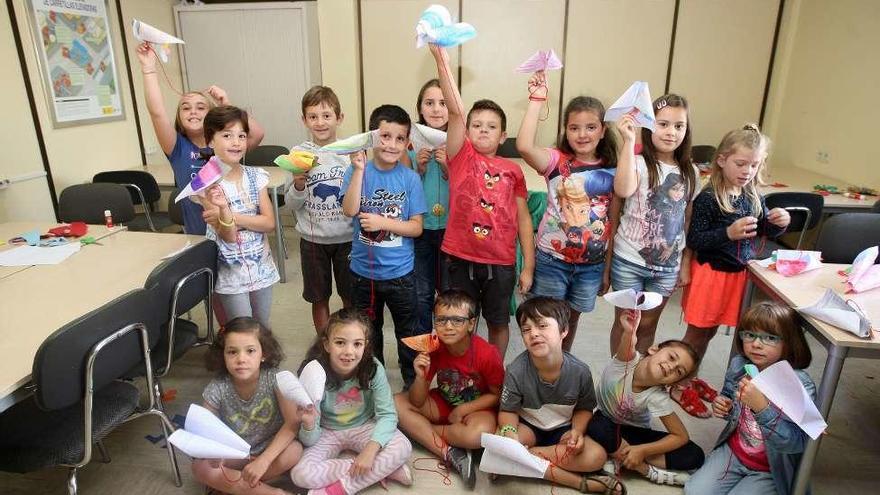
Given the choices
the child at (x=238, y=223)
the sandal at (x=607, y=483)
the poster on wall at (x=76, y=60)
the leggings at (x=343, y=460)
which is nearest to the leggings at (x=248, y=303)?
the child at (x=238, y=223)

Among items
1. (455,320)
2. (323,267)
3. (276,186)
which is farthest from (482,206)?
(276,186)

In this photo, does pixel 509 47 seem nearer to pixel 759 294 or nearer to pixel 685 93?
pixel 685 93

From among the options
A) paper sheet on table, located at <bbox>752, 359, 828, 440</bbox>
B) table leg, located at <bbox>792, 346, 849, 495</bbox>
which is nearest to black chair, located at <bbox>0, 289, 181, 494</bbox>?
paper sheet on table, located at <bbox>752, 359, 828, 440</bbox>

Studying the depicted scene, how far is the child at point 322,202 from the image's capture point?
212cm

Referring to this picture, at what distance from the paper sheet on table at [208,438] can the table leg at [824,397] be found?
1.60 metres

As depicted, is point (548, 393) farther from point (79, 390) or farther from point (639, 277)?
point (79, 390)

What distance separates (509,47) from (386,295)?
3260 millimetres

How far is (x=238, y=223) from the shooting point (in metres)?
1.98

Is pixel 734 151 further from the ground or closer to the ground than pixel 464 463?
further from the ground

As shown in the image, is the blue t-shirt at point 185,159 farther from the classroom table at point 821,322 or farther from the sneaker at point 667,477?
the classroom table at point 821,322

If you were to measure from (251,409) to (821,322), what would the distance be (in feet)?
5.92

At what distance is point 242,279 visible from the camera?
6.84ft

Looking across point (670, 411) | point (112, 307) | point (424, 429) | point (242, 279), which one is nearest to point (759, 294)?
point (670, 411)

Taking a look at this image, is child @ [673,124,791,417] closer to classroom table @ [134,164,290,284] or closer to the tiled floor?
Answer: the tiled floor
